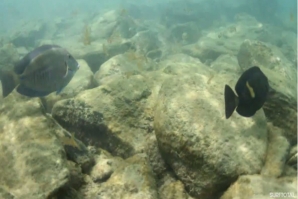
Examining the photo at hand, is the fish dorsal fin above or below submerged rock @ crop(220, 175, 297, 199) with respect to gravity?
above

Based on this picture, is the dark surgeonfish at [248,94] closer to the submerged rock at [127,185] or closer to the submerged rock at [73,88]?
the submerged rock at [127,185]

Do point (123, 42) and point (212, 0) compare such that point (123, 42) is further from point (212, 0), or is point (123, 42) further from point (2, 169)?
point (212, 0)

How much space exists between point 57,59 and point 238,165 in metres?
2.64

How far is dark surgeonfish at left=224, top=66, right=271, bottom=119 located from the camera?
251cm

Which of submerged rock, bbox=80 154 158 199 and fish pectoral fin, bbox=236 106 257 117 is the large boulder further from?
fish pectoral fin, bbox=236 106 257 117

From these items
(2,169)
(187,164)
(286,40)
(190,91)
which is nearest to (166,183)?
(187,164)

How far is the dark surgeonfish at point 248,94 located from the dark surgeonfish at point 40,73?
77.1 inches

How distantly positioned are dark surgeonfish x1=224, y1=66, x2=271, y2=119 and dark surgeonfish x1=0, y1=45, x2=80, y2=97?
1.96m

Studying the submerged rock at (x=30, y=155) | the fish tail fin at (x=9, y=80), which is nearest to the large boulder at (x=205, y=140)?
the submerged rock at (x=30, y=155)

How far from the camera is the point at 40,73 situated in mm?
3166

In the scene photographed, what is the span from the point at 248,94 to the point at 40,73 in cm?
236

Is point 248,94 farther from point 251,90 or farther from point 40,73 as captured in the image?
point 40,73

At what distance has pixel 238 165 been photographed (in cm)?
338

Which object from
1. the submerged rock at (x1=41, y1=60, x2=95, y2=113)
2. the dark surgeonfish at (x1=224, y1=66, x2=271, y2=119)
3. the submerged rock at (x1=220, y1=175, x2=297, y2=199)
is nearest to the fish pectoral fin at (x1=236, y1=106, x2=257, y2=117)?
the dark surgeonfish at (x1=224, y1=66, x2=271, y2=119)
